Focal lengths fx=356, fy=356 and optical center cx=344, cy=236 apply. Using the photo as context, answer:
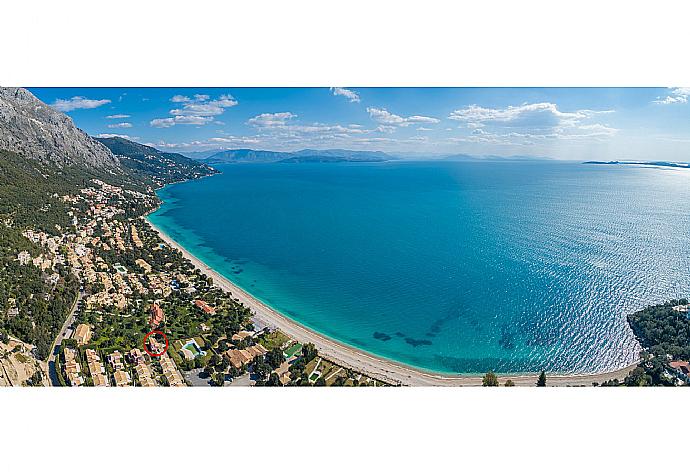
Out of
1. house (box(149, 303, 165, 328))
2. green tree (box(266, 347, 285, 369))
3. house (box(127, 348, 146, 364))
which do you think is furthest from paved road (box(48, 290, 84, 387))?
green tree (box(266, 347, 285, 369))

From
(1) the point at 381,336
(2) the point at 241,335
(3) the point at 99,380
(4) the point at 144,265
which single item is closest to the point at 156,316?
(2) the point at 241,335

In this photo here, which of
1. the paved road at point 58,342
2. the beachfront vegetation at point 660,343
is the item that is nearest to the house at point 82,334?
the paved road at point 58,342

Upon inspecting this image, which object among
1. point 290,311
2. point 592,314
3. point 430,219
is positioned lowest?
point 290,311

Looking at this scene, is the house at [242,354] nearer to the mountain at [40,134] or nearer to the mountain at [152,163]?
the mountain at [40,134]

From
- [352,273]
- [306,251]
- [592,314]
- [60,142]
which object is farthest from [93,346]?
[60,142]

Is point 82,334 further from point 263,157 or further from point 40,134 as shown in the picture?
point 263,157

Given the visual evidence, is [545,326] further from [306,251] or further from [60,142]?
[60,142]
